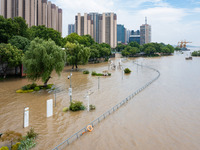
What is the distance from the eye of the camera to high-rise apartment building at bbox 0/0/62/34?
3329 inches

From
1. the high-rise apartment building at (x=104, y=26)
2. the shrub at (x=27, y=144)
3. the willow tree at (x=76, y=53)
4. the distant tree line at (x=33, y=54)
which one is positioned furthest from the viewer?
the high-rise apartment building at (x=104, y=26)

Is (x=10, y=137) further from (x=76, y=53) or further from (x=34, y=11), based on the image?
(x=34, y=11)

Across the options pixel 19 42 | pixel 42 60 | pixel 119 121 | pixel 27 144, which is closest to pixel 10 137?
pixel 27 144

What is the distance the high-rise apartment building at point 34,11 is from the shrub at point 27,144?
86.5 metres

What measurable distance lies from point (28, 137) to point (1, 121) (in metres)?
5.03

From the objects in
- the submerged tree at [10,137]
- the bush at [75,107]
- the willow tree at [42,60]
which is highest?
the willow tree at [42,60]

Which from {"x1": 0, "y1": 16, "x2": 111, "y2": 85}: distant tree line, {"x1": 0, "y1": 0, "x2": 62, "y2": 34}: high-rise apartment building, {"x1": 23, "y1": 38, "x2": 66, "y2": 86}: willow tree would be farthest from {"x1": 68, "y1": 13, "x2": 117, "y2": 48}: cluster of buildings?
{"x1": 23, "y1": 38, "x2": 66, "y2": 86}: willow tree

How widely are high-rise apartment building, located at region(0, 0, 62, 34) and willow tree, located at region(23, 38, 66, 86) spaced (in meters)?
68.8

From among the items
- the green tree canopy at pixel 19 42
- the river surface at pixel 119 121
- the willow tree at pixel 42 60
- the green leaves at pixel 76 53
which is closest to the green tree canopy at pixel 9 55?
the green tree canopy at pixel 19 42

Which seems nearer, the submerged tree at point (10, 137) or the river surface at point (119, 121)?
the submerged tree at point (10, 137)

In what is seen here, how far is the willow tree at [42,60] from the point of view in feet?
88.2

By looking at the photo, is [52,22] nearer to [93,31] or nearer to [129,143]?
[93,31]

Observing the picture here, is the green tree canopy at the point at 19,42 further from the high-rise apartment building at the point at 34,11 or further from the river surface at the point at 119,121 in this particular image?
the high-rise apartment building at the point at 34,11

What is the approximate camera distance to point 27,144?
12.1m
